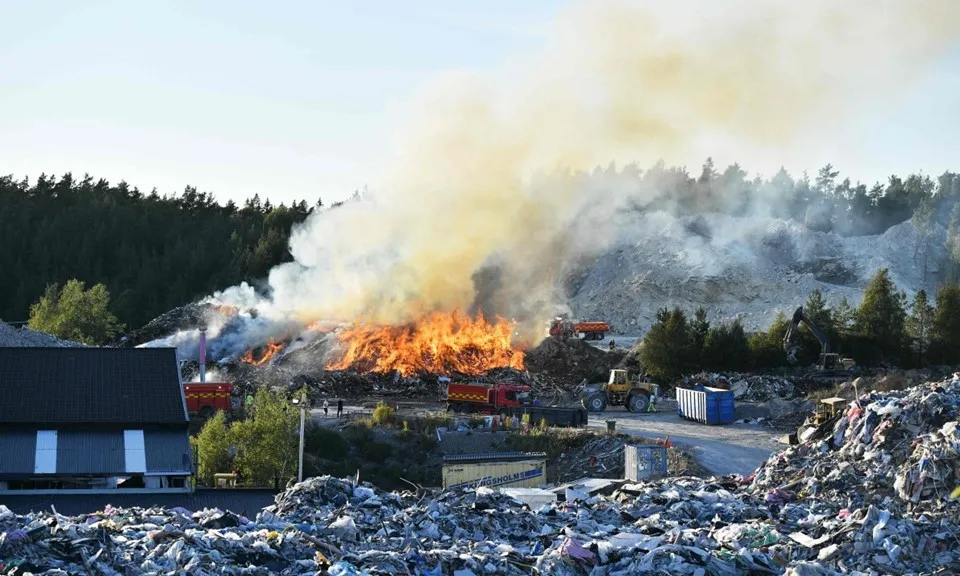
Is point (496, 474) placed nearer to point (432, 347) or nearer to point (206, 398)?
point (206, 398)

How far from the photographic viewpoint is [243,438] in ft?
115

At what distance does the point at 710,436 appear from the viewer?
1655 inches

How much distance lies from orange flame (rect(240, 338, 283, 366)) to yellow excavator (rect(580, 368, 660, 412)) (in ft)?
52.5

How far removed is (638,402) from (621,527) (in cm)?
2903

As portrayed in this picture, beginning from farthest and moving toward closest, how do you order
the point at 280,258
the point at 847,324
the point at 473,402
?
the point at 280,258 < the point at 847,324 < the point at 473,402

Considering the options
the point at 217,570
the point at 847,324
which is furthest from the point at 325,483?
the point at 847,324

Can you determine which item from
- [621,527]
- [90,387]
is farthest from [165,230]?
[621,527]

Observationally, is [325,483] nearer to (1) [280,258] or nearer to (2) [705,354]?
(2) [705,354]

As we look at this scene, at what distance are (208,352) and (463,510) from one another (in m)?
39.2

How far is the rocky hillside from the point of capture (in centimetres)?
7688

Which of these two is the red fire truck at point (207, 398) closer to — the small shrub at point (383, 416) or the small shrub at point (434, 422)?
the small shrub at point (383, 416)

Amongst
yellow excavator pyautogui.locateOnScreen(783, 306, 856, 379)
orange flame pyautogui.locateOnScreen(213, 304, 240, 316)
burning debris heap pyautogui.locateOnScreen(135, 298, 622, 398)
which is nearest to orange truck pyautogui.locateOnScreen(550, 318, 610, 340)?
burning debris heap pyautogui.locateOnScreen(135, 298, 622, 398)

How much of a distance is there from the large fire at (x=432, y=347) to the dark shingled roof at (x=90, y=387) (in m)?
24.1

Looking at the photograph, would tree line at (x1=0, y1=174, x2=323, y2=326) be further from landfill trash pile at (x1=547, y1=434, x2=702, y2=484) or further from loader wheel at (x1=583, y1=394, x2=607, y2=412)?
landfill trash pile at (x1=547, y1=434, x2=702, y2=484)
